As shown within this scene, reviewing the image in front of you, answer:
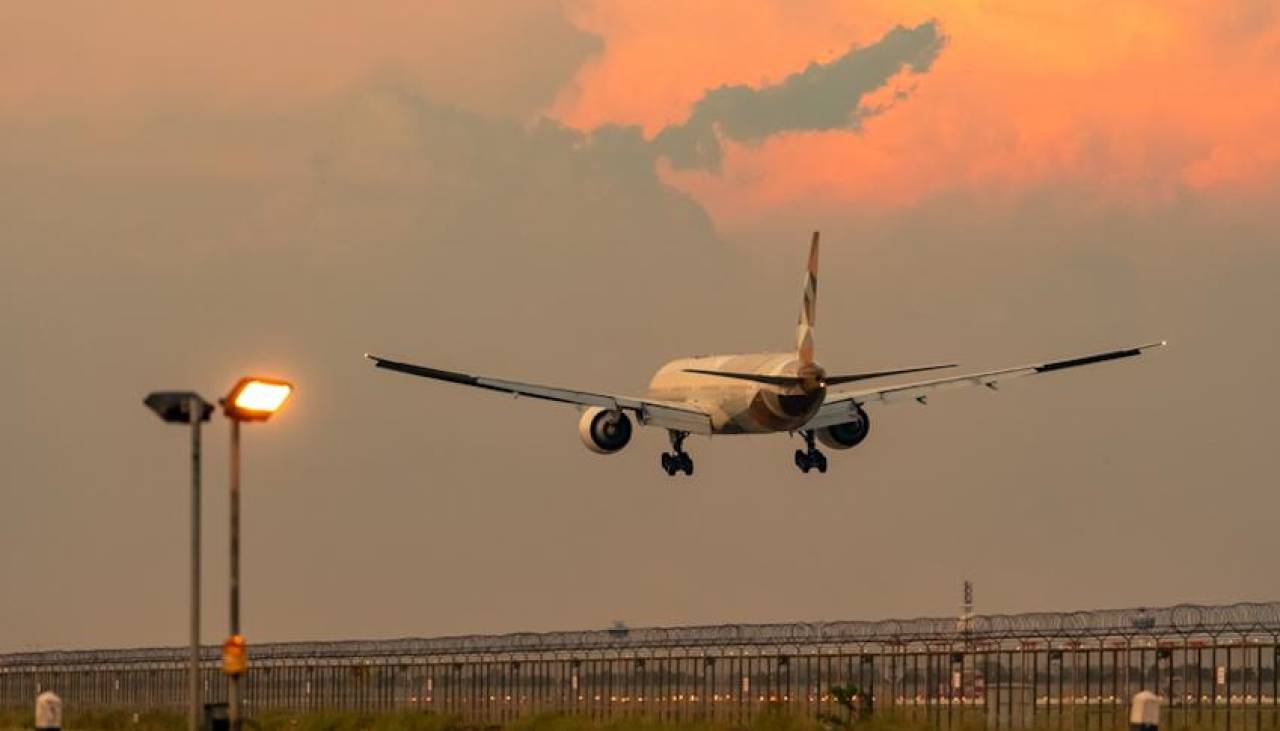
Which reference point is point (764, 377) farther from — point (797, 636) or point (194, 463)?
point (194, 463)

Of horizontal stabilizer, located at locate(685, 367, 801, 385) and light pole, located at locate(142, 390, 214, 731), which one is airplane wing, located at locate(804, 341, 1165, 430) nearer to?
horizontal stabilizer, located at locate(685, 367, 801, 385)

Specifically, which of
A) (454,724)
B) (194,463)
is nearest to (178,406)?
(194,463)

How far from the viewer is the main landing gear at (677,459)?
124250 millimetres

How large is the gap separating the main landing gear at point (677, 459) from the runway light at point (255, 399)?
3152 inches

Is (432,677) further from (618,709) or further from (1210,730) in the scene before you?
(1210,730)

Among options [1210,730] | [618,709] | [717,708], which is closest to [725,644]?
[717,708]

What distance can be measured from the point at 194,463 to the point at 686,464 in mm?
80038

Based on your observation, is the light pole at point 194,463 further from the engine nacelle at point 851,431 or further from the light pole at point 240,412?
the engine nacelle at point 851,431

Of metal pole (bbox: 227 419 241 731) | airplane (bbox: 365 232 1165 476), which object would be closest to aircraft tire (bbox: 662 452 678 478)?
airplane (bbox: 365 232 1165 476)

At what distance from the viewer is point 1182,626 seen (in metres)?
87.1

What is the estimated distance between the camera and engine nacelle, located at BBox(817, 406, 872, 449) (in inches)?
4857

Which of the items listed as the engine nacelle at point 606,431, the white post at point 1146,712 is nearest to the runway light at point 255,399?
the white post at point 1146,712

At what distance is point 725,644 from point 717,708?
2.82 metres

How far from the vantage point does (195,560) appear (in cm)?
4444
